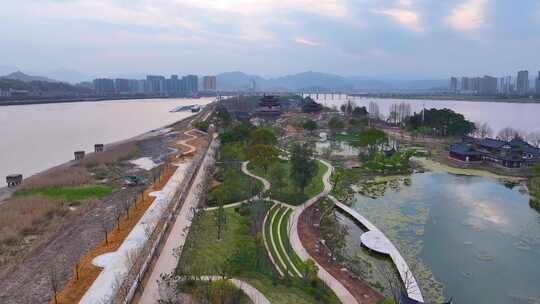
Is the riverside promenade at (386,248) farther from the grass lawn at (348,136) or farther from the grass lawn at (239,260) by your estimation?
the grass lawn at (348,136)

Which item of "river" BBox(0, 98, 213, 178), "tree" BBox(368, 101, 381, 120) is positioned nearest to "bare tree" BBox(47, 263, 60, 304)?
"river" BBox(0, 98, 213, 178)

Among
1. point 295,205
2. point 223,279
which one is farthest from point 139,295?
point 295,205

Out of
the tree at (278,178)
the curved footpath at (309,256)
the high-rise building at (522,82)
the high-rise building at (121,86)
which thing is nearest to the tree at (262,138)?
the tree at (278,178)

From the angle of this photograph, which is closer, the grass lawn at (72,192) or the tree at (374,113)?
the grass lawn at (72,192)

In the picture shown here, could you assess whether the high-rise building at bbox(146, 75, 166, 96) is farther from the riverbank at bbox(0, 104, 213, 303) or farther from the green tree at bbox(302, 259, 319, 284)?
the green tree at bbox(302, 259, 319, 284)

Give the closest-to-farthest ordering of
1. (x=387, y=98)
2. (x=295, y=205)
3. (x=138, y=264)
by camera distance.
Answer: (x=138, y=264) → (x=295, y=205) → (x=387, y=98)

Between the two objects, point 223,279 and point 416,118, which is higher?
point 416,118

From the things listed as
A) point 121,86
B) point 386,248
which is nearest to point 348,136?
point 386,248

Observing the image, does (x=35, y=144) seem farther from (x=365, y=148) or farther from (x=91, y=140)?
(x=365, y=148)
